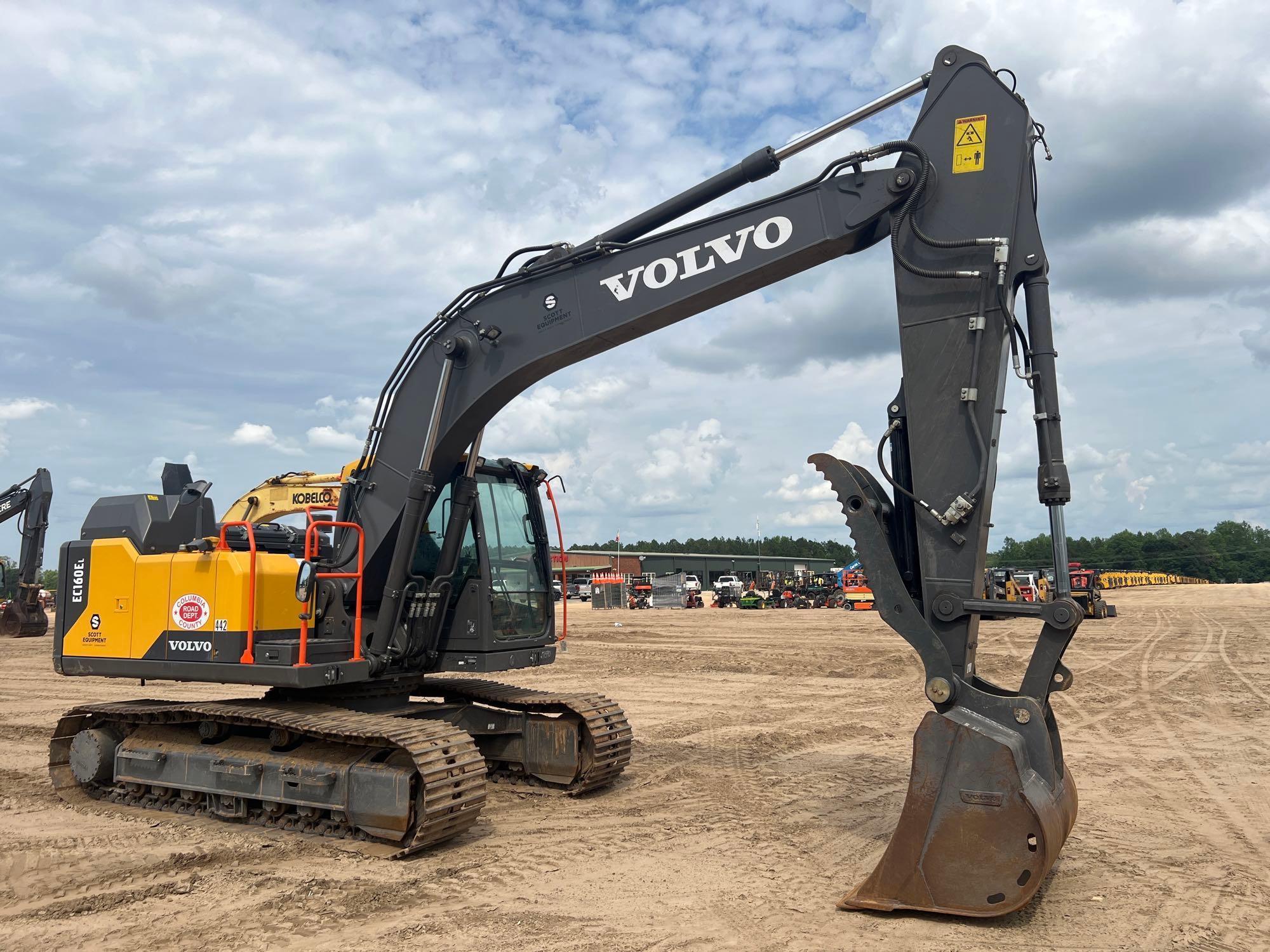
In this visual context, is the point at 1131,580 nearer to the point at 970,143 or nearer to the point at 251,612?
the point at 970,143

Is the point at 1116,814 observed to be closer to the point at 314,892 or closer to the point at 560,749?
the point at 560,749

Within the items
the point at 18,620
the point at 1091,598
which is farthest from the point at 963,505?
the point at 18,620

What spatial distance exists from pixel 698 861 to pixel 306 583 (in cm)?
351

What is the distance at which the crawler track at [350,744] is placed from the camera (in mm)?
6602

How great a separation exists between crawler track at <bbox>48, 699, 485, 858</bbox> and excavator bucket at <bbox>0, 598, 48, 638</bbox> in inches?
930

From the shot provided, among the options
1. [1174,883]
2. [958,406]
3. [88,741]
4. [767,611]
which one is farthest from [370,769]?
[767,611]

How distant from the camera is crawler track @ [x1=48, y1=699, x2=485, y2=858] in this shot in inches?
260

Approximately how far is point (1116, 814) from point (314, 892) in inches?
228

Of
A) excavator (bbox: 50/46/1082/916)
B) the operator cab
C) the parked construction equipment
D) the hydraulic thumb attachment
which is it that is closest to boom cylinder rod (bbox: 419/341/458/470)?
excavator (bbox: 50/46/1082/916)

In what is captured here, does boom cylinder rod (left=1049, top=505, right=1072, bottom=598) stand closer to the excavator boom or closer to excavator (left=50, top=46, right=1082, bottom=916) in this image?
excavator (left=50, top=46, right=1082, bottom=916)

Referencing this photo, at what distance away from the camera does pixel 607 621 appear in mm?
35312

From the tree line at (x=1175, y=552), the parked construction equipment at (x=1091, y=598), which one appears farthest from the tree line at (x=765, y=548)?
the parked construction equipment at (x=1091, y=598)

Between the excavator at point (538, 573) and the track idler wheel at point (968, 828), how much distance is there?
0.04ft

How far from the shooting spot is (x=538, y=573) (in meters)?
8.84
